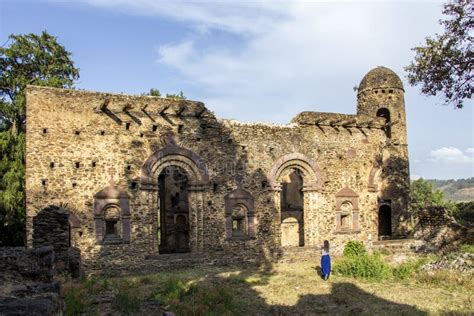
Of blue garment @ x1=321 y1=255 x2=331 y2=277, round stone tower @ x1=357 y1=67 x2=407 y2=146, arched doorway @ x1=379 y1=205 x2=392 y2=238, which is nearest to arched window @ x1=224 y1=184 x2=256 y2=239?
blue garment @ x1=321 y1=255 x2=331 y2=277

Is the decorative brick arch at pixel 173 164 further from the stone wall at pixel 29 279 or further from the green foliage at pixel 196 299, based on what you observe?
the stone wall at pixel 29 279

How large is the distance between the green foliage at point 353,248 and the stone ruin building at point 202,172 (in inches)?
30.8

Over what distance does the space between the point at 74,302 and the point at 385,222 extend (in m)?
17.2

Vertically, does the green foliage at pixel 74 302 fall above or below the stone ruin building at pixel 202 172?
below

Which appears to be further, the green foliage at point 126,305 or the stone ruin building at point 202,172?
the stone ruin building at point 202,172

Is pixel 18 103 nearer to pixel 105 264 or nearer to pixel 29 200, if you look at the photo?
pixel 29 200

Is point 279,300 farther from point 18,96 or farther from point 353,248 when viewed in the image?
point 18,96

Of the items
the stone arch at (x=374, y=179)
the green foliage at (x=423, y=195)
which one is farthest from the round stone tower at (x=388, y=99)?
the green foliage at (x=423, y=195)

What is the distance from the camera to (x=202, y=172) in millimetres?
15977

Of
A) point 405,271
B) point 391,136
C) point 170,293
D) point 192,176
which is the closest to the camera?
point 170,293

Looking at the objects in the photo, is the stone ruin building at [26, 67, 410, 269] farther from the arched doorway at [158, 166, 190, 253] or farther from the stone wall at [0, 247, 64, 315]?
the stone wall at [0, 247, 64, 315]

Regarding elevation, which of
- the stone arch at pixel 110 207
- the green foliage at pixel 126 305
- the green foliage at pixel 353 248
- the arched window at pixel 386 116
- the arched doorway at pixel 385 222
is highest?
the arched window at pixel 386 116

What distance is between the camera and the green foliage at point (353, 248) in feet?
56.6

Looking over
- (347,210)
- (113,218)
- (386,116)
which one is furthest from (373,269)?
→ (386,116)
